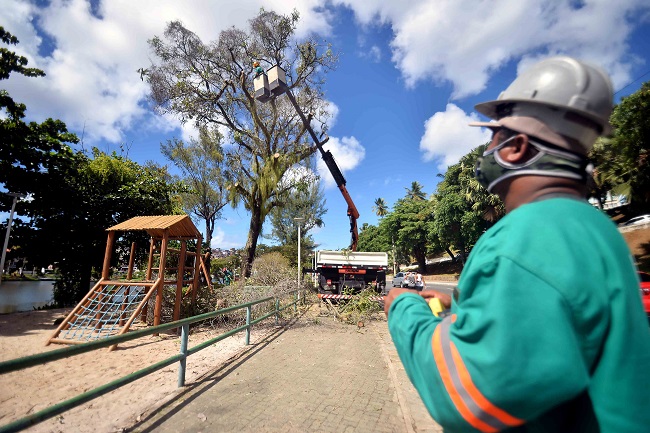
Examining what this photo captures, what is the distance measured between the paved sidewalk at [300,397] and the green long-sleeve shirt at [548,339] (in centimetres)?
329

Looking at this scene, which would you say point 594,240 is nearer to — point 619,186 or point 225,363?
point 225,363

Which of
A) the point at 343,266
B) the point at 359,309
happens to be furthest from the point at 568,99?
the point at 343,266

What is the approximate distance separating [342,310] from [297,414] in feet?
23.6

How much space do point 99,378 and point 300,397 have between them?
334 cm

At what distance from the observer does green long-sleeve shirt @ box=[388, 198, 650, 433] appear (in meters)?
0.70

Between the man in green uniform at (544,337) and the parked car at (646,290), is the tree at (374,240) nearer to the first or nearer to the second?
the parked car at (646,290)

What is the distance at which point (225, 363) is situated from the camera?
5.64 meters

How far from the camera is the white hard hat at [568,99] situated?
984 mm

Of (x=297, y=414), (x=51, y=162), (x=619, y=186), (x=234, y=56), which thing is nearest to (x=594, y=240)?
(x=297, y=414)

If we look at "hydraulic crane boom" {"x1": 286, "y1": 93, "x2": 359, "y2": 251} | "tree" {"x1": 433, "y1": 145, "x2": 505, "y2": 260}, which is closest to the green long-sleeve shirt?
"hydraulic crane boom" {"x1": 286, "y1": 93, "x2": 359, "y2": 251}

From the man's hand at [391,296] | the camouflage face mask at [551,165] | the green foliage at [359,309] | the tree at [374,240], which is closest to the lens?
the camouflage face mask at [551,165]

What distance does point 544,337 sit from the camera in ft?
2.28

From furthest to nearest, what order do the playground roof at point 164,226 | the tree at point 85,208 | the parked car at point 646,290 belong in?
the tree at point 85,208
the playground roof at point 164,226
the parked car at point 646,290

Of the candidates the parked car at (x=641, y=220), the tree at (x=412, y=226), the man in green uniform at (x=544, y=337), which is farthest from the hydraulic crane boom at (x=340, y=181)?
the parked car at (x=641, y=220)
